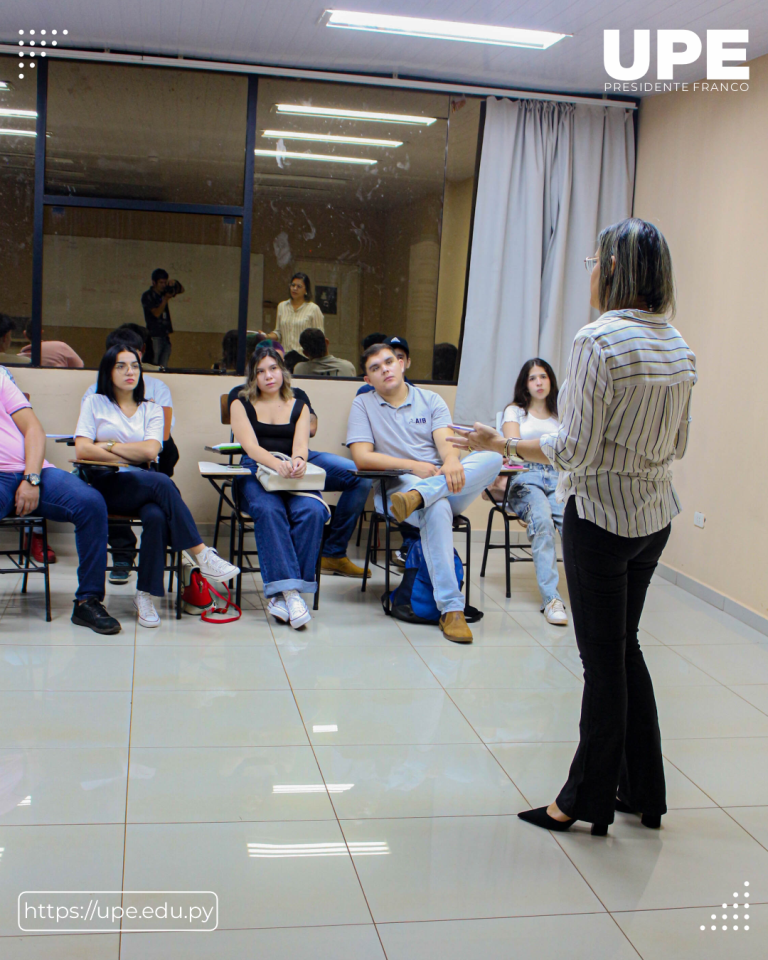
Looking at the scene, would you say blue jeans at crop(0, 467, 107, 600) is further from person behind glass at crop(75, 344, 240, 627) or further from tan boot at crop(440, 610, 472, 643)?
tan boot at crop(440, 610, 472, 643)

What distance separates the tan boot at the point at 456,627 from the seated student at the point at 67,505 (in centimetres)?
131

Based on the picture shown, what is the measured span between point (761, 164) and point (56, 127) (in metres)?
3.69

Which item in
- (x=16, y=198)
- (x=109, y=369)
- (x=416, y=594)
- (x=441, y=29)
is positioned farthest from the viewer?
(x=16, y=198)

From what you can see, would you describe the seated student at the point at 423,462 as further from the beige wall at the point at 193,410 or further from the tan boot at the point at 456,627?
the beige wall at the point at 193,410

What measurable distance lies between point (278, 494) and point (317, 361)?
5.10 feet

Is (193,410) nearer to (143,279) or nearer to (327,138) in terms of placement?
(143,279)

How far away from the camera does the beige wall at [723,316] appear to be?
13.1 ft

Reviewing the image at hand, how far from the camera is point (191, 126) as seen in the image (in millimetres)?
4918

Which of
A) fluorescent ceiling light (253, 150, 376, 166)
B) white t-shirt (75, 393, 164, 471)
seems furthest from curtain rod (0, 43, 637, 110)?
white t-shirt (75, 393, 164, 471)

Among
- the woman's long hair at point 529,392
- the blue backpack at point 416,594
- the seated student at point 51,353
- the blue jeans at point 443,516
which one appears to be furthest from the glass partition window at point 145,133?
the blue backpack at point 416,594

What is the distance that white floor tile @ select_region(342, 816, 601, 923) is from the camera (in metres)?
1.75

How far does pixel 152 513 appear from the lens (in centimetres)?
351

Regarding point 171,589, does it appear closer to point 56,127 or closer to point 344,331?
point 344,331

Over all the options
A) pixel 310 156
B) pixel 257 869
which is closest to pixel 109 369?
pixel 310 156
